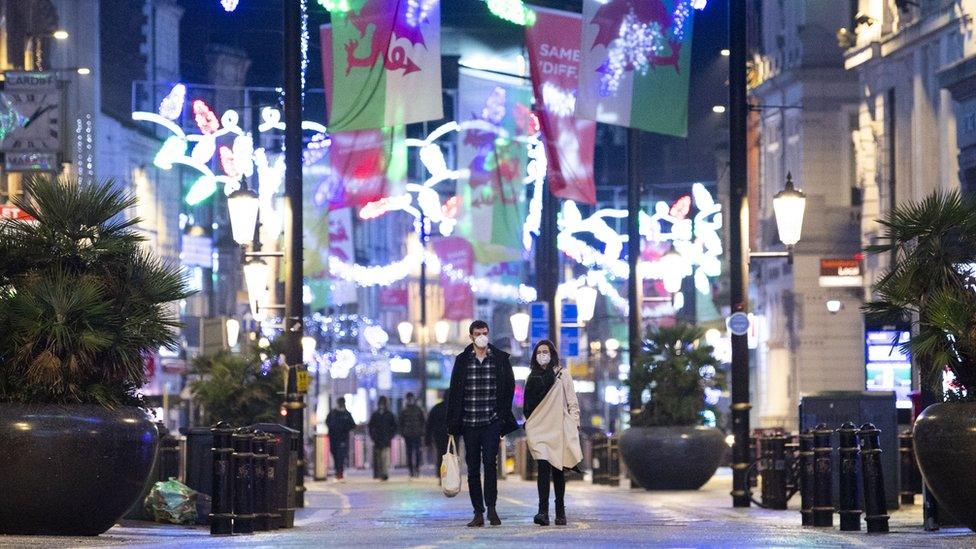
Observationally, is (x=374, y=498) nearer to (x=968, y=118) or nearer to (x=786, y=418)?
(x=968, y=118)

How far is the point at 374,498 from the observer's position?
107 ft

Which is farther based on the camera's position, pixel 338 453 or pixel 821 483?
pixel 338 453

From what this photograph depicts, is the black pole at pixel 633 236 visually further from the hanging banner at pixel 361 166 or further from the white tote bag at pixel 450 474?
the white tote bag at pixel 450 474

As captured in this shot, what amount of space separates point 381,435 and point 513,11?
59.1 feet

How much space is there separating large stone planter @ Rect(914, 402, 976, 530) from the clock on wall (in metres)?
22.9

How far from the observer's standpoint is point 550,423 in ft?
65.2

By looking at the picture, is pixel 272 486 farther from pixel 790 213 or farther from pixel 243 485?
pixel 790 213

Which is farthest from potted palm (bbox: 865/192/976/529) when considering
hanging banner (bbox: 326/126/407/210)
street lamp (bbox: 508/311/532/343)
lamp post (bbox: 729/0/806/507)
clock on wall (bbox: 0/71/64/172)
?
street lamp (bbox: 508/311/532/343)

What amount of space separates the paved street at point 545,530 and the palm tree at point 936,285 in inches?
59.7

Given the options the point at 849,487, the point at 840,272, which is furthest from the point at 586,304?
the point at 849,487

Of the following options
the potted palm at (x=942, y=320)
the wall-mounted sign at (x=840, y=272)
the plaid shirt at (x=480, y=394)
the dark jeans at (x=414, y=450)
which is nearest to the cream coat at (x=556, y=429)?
the plaid shirt at (x=480, y=394)

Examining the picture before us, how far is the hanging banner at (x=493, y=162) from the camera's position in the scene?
3922 centimetres

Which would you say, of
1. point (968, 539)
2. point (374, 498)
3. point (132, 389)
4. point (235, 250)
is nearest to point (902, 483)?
point (374, 498)

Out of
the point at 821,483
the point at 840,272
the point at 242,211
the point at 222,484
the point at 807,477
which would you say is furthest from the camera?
the point at 840,272
